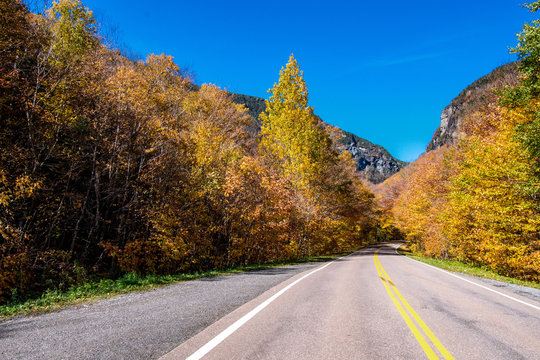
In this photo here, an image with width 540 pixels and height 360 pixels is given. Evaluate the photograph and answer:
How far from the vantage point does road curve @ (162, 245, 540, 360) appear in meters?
3.48

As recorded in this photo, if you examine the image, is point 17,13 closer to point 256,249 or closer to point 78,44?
point 78,44

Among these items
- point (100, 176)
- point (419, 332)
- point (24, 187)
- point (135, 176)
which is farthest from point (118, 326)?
point (135, 176)

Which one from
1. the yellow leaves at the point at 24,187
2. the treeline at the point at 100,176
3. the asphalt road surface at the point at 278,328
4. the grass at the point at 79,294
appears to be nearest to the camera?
the asphalt road surface at the point at 278,328

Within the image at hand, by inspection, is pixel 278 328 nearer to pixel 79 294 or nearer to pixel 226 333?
pixel 226 333

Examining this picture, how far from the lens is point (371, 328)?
14.6ft

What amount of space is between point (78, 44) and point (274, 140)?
12577mm

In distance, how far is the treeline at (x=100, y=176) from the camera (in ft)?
27.7

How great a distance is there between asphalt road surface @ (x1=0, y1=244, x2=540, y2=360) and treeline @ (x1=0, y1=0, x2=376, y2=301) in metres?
4.69

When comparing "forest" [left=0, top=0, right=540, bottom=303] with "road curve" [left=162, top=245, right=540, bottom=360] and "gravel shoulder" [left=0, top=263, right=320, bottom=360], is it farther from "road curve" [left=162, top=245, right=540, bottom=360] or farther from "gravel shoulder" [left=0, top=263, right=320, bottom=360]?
"road curve" [left=162, top=245, right=540, bottom=360]

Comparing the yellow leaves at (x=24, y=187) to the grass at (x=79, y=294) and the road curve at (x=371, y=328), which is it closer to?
the grass at (x=79, y=294)

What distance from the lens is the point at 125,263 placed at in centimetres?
1052

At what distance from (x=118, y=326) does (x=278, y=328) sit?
7.95 ft

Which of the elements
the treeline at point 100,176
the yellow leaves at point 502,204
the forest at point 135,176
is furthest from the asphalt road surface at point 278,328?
the yellow leaves at point 502,204

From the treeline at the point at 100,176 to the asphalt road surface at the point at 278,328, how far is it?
4.69 meters
